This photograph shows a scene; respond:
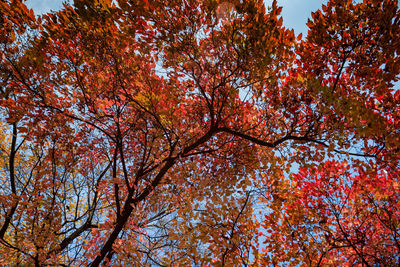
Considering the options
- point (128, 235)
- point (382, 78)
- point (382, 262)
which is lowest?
point (128, 235)

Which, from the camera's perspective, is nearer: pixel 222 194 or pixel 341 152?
pixel 341 152

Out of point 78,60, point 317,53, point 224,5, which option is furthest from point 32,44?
point 317,53

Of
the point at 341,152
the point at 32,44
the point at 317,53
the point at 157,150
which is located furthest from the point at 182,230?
→ the point at 32,44

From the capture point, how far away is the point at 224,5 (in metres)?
3.28

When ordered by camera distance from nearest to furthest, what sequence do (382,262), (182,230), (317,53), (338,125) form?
(338,125)
(317,53)
(182,230)
(382,262)

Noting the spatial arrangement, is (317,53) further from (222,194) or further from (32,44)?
(32,44)

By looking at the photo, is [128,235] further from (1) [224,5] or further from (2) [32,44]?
(1) [224,5]

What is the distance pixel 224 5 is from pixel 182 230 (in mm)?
4830

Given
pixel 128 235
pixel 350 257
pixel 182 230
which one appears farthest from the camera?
pixel 350 257

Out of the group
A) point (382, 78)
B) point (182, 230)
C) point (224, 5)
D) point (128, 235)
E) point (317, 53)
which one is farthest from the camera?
point (128, 235)

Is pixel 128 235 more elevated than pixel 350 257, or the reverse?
pixel 350 257

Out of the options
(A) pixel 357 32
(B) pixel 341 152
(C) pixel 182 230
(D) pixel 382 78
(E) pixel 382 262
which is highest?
(A) pixel 357 32

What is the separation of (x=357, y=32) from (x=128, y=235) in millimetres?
7056

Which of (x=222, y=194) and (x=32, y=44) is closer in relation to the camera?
(x=32, y=44)
